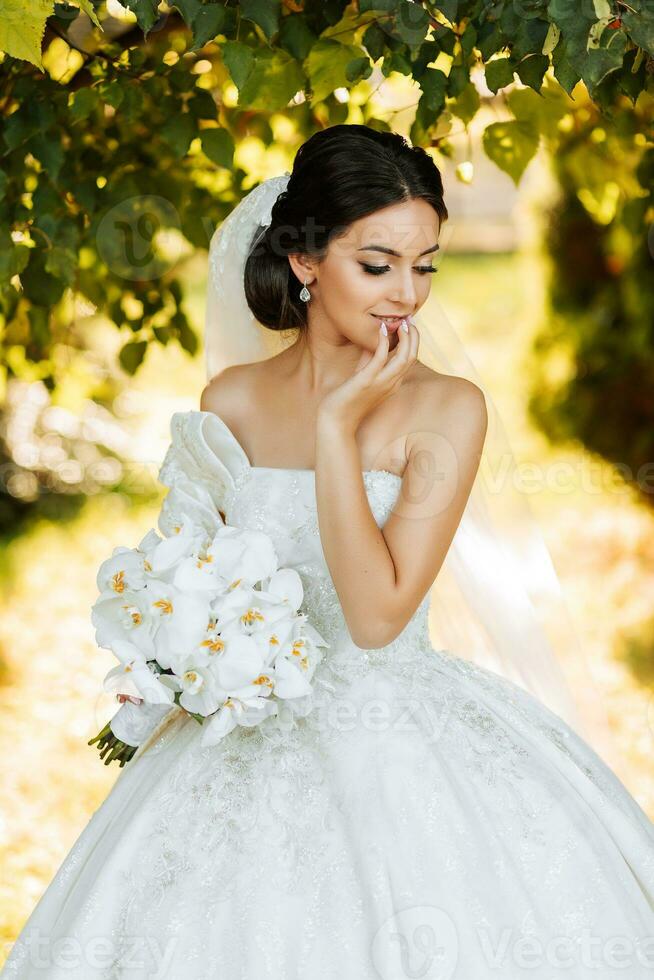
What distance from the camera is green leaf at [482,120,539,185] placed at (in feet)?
8.66

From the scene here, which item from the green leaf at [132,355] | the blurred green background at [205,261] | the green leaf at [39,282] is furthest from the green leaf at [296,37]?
the green leaf at [132,355]

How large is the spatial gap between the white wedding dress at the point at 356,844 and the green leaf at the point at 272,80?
2.52 ft

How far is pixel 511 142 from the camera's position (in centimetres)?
264

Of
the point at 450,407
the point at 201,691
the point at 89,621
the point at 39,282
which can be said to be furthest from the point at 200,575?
the point at 89,621

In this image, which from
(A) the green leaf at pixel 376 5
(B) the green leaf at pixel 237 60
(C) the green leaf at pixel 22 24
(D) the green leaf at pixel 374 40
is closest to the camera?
(C) the green leaf at pixel 22 24

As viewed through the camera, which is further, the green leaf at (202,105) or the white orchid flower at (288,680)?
the green leaf at (202,105)

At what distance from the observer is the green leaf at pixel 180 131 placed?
254 cm

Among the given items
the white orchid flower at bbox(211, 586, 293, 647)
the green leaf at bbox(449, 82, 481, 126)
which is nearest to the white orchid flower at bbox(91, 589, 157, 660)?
the white orchid flower at bbox(211, 586, 293, 647)

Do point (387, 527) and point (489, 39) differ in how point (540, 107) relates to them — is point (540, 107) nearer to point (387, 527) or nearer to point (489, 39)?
point (489, 39)

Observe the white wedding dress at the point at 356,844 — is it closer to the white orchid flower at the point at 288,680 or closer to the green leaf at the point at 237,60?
the white orchid flower at the point at 288,680

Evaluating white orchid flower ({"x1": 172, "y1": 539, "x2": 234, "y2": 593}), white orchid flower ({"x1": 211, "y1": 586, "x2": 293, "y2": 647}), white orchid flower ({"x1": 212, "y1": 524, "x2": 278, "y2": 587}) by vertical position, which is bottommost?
white orchid flower ({"x1": 211, "y1": 586, "x2": 293, "y2": 647})

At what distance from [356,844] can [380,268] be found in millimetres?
982

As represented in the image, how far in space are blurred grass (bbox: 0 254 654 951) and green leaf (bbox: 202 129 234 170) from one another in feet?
2.96

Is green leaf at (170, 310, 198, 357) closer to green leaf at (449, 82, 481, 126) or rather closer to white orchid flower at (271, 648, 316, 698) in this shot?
green leaf at (449, 82, 481, 126)
